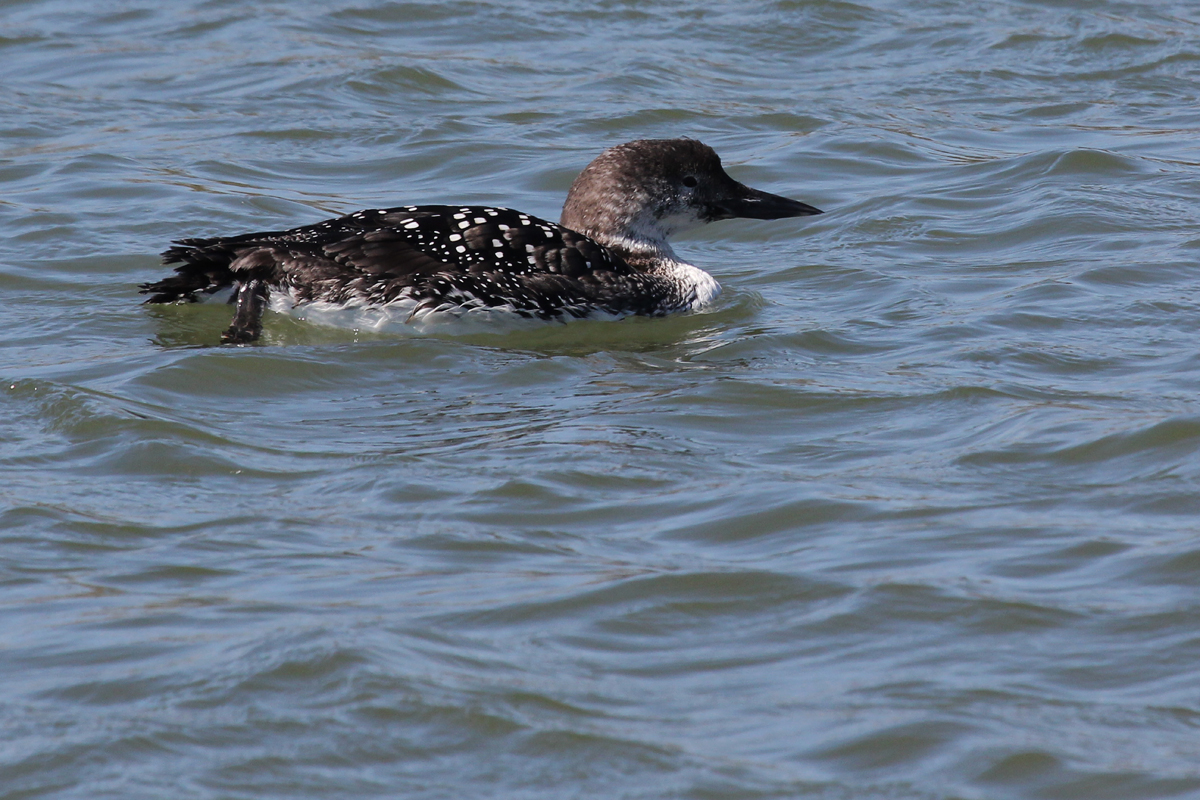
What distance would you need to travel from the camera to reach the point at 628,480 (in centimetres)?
534

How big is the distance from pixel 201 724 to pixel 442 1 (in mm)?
9183

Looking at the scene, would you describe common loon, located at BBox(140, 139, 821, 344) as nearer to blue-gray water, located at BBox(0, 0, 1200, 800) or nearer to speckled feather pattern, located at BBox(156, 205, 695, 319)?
speckled feather pattern, located at BBox(156, 205, 695, 319)

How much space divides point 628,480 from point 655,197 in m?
2.72

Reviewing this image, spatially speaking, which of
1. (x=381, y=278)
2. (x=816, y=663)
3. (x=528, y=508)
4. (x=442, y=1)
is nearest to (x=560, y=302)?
(x=381, y=278)

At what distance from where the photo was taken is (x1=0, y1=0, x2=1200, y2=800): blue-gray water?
151 inches

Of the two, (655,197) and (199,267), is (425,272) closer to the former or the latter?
(199,267)

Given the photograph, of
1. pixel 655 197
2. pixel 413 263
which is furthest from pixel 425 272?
pixel 655 197

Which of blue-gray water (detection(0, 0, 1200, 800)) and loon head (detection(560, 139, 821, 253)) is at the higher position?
loon head (detection(560, 139, 821, 253))

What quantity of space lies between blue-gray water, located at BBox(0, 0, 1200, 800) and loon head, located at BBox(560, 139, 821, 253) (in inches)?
14.3

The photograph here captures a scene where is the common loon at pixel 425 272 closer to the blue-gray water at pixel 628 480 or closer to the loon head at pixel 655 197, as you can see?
the blue-gray water at pixel 628 480

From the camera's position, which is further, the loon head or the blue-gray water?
the loon head

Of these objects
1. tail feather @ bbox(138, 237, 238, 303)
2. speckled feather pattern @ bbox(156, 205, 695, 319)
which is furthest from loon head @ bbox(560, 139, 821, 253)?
tail feather @ bbox(138, 237, 238, 303)

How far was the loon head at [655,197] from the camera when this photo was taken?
25.5ft

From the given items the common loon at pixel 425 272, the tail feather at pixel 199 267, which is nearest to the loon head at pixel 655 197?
the common loon at pixel 425 272
